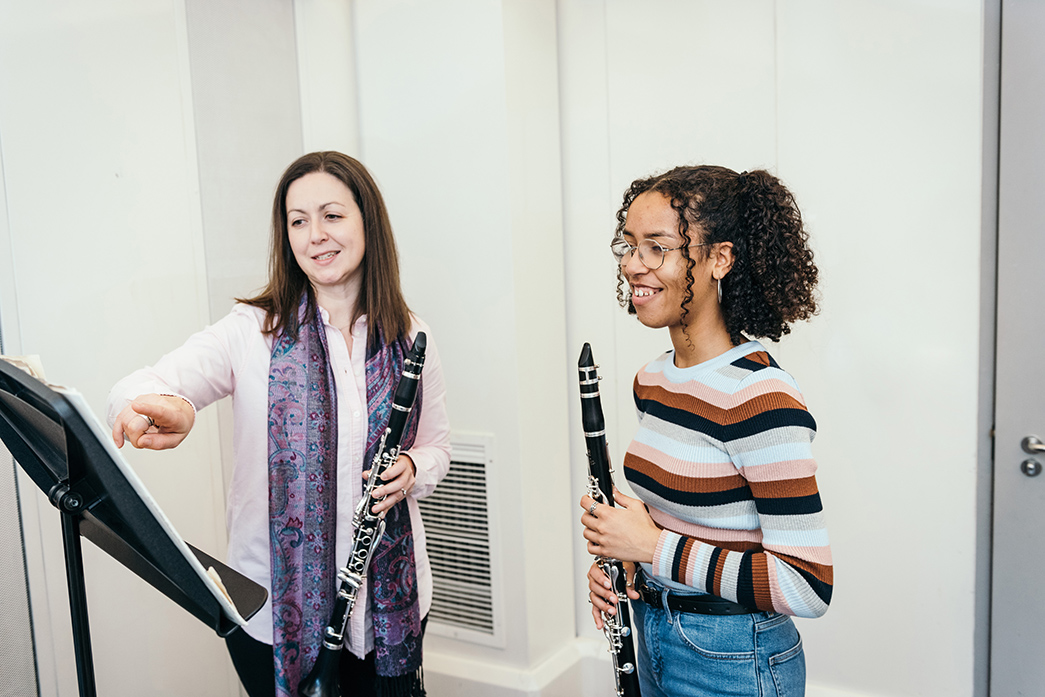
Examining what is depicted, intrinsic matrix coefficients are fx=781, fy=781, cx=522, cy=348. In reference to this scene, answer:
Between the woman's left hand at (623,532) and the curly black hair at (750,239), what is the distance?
13.3 inches

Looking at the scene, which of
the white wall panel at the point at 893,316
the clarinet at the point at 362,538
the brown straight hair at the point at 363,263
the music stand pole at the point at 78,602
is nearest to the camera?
the music stand pole at the point at 78,602

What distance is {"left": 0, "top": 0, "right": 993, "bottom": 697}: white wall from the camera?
6.19ft

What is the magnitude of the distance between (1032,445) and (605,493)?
1.26 metres

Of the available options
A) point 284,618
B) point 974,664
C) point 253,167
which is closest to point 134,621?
point 284,618

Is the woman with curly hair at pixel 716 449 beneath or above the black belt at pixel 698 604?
above

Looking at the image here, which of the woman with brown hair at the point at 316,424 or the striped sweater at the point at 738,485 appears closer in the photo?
the striped sweater at the point at 738,485

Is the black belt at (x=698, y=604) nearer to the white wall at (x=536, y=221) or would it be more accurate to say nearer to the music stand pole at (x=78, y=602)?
the music stand pole at (x=78, y=602)

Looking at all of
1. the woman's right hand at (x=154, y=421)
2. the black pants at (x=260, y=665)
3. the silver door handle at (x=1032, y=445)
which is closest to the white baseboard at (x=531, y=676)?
the black pants at (x=260, y=665)

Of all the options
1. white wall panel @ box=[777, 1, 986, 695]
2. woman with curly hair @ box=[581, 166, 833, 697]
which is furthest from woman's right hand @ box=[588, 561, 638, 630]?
white wall panel @ box=[777, 1, 986, 695]

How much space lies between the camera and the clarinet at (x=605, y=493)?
1355mm

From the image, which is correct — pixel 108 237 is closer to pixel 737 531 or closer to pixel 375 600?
pixel 375 600

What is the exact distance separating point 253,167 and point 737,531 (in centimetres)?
178

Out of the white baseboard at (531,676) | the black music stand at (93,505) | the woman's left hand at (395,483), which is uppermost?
the black music stand at (93,505)

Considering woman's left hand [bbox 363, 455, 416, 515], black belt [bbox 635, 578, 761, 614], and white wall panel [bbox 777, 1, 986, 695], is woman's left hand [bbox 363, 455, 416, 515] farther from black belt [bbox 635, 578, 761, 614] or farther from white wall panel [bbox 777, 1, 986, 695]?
white wall panel [bbox 777, 1, 986, 695]
